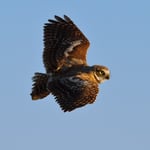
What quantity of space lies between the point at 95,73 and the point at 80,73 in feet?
2.20

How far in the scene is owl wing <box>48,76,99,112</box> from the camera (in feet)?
78.3

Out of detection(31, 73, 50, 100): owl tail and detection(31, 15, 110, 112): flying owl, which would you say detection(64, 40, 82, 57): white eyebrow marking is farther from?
detection(31, 73, 50, 100): owl tail

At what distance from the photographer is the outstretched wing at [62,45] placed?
2734cm

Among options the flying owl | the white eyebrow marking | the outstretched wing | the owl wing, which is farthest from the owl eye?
the white eyebrow marking

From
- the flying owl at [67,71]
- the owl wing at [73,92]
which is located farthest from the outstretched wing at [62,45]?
the owl wing at [73,92]

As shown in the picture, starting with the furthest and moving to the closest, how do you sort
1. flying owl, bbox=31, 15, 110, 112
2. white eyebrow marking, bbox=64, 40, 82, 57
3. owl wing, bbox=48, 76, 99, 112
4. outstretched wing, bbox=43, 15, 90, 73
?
white eyebrow marking, bbox=64, 40, 82, 57 → outstretched wing, bbox=43, 15, 90, 73 → flying owl, bbox=31, 15, 110, 112 → owl wing, bbox=48, 76, 99, 112

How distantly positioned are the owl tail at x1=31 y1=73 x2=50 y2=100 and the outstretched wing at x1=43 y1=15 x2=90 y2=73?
0.46m

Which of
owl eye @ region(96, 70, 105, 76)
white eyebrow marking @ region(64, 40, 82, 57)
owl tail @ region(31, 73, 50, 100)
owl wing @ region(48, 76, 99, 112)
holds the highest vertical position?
white eyebrow marking @ region(64, 40, 82, 57)

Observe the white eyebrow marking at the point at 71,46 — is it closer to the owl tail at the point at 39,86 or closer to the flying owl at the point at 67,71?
the flying owl at the point at 67,71

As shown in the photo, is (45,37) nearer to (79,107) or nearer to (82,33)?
(82,33)

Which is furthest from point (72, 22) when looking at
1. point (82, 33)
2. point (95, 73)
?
point (95, 73)

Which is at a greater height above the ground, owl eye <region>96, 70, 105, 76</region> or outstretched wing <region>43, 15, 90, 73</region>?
outstretched wing <region>43, 15, 90, 73</region>

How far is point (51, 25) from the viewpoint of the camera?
90.6ft

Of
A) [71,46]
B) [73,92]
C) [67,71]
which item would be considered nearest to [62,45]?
[71,46]
